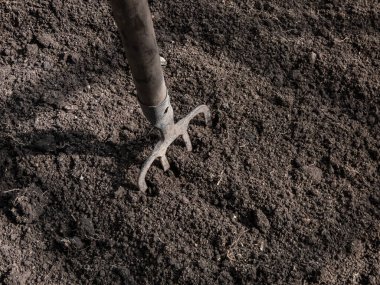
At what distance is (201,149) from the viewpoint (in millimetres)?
2461

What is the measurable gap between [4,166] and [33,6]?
99 centimetres

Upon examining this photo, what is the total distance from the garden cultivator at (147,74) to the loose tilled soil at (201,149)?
13cm

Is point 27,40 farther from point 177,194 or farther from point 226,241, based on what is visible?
point 226,241

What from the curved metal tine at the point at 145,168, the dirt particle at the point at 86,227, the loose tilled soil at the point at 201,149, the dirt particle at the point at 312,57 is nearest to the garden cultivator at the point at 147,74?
the curved metal tine at the point at 145,168

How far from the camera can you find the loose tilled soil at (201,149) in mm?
2234

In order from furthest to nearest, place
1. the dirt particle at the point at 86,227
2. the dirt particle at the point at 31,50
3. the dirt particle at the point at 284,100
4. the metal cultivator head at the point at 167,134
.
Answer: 1. the dirt particle at the point at 31,50
2. the dirt particle at the point at 284,100
3. the dirt particle at the point at 86,227
4. the metal cultivator head at the point at 167,134

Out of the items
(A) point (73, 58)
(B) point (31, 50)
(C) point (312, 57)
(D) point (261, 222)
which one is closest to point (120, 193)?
(D) point (261, 222)

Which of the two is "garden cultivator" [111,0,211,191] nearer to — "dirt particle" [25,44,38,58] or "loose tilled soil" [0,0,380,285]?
"loose tilled soil" [0,0,380,285]

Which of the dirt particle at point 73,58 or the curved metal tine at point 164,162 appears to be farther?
the dirt particle at point 73,58

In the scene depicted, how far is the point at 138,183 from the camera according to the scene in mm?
2316

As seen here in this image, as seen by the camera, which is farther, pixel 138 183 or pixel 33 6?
pixel 33 6

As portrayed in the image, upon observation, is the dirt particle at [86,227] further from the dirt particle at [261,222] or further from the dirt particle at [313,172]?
the dirt particle at [313,172]

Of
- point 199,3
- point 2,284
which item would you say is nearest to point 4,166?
point 2,284

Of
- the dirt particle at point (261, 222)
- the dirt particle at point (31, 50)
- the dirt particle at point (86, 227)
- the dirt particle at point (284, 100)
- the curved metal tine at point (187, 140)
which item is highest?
the dirt particle at point (31, 50)
